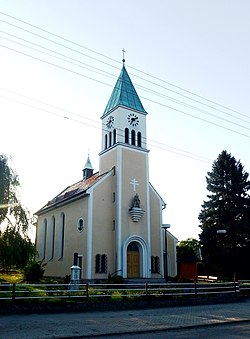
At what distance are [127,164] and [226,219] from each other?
1227cm

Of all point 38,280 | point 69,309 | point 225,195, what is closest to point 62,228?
point 38,280

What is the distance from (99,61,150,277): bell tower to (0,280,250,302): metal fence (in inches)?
233

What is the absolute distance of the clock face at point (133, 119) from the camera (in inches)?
1238

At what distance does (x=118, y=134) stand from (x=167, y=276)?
12747 millimetres

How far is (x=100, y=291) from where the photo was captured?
16.5m

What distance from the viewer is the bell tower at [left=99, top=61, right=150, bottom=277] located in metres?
28.0

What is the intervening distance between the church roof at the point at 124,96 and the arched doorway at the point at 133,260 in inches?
482

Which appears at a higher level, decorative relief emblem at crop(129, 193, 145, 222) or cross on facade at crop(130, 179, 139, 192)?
cross on facade at crop(130, 179, 139, 192)

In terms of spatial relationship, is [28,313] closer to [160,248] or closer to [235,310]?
[235,310]

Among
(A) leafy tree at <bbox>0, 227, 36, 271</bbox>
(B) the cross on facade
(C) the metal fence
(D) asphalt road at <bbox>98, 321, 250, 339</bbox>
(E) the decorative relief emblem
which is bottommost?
(D) asphalt road at <bbox>98, 321, 250, 339</bbox>

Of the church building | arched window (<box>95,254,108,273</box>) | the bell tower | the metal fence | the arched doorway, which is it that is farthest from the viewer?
the bell tower

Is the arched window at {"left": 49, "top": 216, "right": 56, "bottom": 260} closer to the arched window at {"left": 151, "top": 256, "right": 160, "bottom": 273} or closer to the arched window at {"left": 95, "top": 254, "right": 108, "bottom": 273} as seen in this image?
the arched window at {"left": 95, "top": 254, "right": 108, "bottom": 273}

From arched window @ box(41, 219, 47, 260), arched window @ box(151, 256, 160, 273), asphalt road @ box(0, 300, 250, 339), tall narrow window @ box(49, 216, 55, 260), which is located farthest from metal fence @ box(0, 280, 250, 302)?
arched window @ box(41, 219, 47, 260)

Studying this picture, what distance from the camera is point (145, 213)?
29406 millimetres
